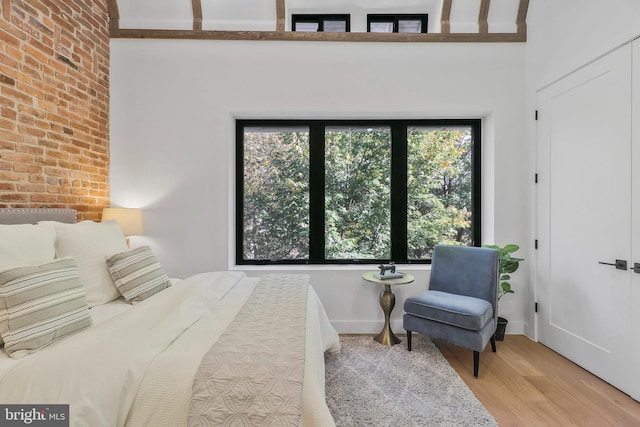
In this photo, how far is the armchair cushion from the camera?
2.18 metres

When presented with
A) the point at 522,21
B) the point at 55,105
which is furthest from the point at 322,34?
the point at 55,105

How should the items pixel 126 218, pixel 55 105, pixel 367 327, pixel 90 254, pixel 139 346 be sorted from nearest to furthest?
pixel 139 346 → pixel 90 254 → pixel 55 105 → pixel 126 218 → pixel 367 327

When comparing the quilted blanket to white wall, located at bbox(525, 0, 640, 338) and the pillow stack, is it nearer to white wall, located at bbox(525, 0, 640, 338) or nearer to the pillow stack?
the pillow stack

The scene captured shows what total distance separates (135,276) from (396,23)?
351 centimetres

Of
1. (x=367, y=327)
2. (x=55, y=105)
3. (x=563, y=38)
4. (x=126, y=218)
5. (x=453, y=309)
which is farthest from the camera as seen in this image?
(x=367, y=327)

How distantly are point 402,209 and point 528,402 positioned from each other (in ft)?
6.22

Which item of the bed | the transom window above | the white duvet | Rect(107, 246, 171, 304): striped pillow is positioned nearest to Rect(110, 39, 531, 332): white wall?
the transom window above

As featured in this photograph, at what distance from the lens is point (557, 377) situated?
2.17 meters

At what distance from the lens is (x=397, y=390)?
197 cm

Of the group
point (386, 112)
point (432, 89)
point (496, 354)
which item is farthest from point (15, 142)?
point (496, 354)

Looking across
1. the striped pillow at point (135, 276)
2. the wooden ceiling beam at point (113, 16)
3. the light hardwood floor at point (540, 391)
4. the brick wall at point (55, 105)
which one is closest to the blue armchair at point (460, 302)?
the light hardwood floor at point (540, 391)

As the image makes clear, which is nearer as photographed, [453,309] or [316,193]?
[453,309]

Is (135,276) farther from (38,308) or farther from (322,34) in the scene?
(322,34)

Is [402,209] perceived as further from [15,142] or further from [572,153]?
[15,142]
